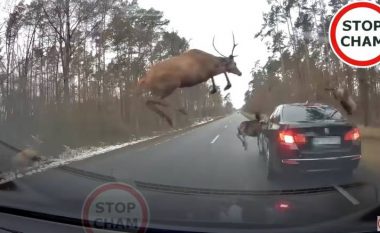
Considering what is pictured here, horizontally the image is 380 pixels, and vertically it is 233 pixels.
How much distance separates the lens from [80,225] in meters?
2.96

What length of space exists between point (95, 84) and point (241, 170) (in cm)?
256

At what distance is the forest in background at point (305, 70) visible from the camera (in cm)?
274

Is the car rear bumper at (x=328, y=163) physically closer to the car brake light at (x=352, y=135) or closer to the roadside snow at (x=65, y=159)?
the car brake light at (x=352, y=135)

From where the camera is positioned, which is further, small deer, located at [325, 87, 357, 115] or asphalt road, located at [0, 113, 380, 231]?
asphalt road, located at [0, 113, 380, 231]

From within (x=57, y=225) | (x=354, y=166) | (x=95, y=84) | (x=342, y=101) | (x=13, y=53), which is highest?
(x=13, y=53)

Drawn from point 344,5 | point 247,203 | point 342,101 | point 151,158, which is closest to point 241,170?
point 151,158

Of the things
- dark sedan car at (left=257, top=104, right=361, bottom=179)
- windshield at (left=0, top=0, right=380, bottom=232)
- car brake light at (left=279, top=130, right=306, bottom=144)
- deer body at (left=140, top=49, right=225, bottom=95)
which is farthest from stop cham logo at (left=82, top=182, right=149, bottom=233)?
car brake light at (left=279, top=130, right=306, bottom=144)

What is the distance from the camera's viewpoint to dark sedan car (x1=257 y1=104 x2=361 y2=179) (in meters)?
3.52

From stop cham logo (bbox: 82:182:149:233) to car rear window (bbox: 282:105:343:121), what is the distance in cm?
147

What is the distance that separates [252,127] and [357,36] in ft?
4.69

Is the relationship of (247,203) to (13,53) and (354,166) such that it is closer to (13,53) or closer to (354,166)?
(354,166)

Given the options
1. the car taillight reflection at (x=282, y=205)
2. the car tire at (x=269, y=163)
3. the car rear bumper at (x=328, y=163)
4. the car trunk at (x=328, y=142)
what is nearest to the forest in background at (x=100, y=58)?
the car taillight reflection at (x=282, y=205)

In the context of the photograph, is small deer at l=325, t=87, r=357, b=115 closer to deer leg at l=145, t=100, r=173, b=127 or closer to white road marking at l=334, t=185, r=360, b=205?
white road marking at l=334, t=185, r=360, b=205

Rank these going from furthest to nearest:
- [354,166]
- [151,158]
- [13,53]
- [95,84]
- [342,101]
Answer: [151,158], [354,166], [13,53], [95,84], [342,101]
